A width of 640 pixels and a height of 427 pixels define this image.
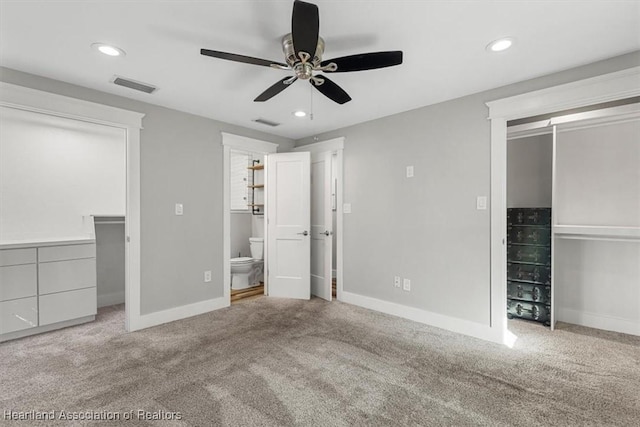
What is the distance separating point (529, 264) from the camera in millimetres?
3359

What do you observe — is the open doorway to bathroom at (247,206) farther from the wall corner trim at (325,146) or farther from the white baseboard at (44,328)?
the white baseboard at (44,328)

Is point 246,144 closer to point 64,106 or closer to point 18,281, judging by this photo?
point 64,106

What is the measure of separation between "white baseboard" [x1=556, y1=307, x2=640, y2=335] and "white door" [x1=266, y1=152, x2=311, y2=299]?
3.03 m

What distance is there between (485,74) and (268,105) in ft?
6.92

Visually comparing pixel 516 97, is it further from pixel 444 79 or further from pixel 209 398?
pixel 209 398

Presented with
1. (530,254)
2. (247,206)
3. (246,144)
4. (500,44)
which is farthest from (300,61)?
(247,206)

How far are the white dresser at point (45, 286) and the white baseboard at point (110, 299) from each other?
66 centimetres

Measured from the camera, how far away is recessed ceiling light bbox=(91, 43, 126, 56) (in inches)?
84.1

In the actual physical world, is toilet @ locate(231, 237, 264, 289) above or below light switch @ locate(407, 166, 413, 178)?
below

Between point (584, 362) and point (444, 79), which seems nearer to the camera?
point (584, 362)

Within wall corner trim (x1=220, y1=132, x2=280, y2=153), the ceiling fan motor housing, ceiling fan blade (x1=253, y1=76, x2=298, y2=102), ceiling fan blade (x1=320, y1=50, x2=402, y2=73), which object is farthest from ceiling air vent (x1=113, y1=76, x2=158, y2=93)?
ceiling fan blade (x1=320, y1=50, x2=402, y2=73)

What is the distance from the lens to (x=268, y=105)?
3301mm

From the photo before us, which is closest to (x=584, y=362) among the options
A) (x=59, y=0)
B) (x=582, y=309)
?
(x=582, y=309)

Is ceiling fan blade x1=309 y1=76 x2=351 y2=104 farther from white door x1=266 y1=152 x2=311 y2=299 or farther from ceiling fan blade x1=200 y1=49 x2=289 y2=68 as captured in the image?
white door x1=266 y1=152 x2=311 y2=299
